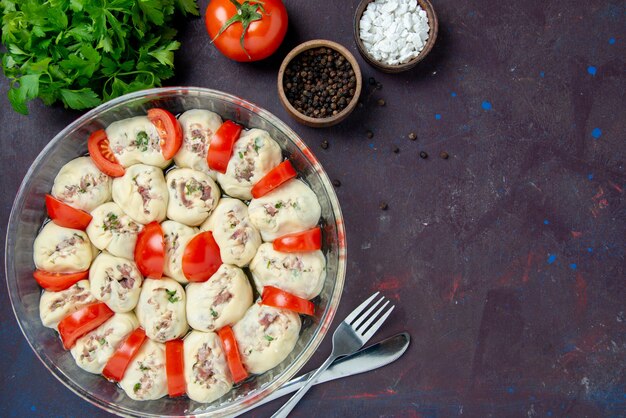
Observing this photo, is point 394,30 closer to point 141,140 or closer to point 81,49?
point 141,140

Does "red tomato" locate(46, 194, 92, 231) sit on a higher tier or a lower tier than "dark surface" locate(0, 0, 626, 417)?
higher

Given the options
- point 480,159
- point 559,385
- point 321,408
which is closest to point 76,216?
point 321,408

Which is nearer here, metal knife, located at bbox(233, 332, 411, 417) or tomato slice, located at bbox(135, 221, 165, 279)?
tomato slice, located at bbox(135, 221, 165, 279)

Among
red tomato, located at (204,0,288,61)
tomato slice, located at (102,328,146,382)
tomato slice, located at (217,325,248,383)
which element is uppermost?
red tomato, located at (204,0,288,61)

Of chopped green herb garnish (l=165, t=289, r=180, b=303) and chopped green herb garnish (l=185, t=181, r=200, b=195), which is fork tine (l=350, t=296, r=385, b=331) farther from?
chopped green herb garnish (l=185, t=181, r=200, b=195)

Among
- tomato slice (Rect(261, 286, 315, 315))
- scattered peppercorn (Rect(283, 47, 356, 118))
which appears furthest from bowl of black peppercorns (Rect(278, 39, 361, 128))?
tomato slice (Rect(261, 286, 315, 315))

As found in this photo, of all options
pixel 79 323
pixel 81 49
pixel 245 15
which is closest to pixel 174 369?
pixel 79 323

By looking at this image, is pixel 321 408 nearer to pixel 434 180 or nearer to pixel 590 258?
pixel 434 180
